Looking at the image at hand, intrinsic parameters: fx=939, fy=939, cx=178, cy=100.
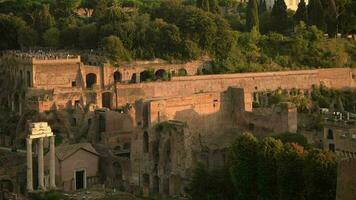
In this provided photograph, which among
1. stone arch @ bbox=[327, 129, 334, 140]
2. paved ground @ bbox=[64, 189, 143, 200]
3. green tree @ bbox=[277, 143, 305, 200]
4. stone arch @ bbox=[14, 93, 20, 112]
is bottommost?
paved ground @ bbox=[64, 189, 143, 200]

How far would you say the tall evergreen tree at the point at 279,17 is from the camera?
54562 mm

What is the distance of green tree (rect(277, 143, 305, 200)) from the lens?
2869 centimetres

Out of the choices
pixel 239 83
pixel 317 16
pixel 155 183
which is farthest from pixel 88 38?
pixel 155 183

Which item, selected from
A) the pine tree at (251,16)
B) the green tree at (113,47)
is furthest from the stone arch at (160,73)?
the pine tree at (251,16)

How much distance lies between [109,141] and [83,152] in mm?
2516

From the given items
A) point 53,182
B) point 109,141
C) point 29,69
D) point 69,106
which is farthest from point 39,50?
point 53,182

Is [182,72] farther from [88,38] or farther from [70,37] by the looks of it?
[70,37]

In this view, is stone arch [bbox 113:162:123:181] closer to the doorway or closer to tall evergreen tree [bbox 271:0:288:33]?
the doorway

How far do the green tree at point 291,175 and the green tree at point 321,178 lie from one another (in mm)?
490

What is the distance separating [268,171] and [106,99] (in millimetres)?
15208

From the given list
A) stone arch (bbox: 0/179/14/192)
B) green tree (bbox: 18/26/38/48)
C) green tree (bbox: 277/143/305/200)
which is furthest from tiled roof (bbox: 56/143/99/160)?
green tree (bbox: 18/26/38/48)

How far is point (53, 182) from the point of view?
35.6 metres

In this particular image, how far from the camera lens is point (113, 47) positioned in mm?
46500

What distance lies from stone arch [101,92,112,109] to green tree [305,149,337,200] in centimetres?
1703
